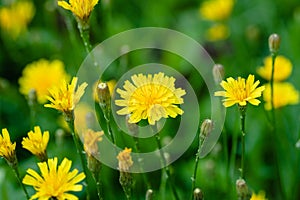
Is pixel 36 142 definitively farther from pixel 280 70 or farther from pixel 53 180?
pixel 280 70

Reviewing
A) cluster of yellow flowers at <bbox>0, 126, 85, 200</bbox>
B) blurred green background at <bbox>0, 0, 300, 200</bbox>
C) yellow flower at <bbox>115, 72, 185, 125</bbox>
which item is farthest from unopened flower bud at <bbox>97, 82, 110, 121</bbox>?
blurred green background at <bbox>0, 0, 300, 200</bbox>

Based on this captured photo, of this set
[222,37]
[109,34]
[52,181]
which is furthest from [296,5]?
[52,181]

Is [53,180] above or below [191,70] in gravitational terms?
below

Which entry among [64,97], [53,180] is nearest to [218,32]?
[64,97]

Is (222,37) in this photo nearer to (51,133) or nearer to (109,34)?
(109,34)

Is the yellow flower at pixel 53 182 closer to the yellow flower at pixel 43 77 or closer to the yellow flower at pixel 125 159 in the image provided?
the yellow flower at pixel 125 159

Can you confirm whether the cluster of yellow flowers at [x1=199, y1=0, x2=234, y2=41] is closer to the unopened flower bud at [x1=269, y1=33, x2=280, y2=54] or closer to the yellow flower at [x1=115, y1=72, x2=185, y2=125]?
the unopened flower bud at [x1=269, y1=33, x2=280, y2=54]
